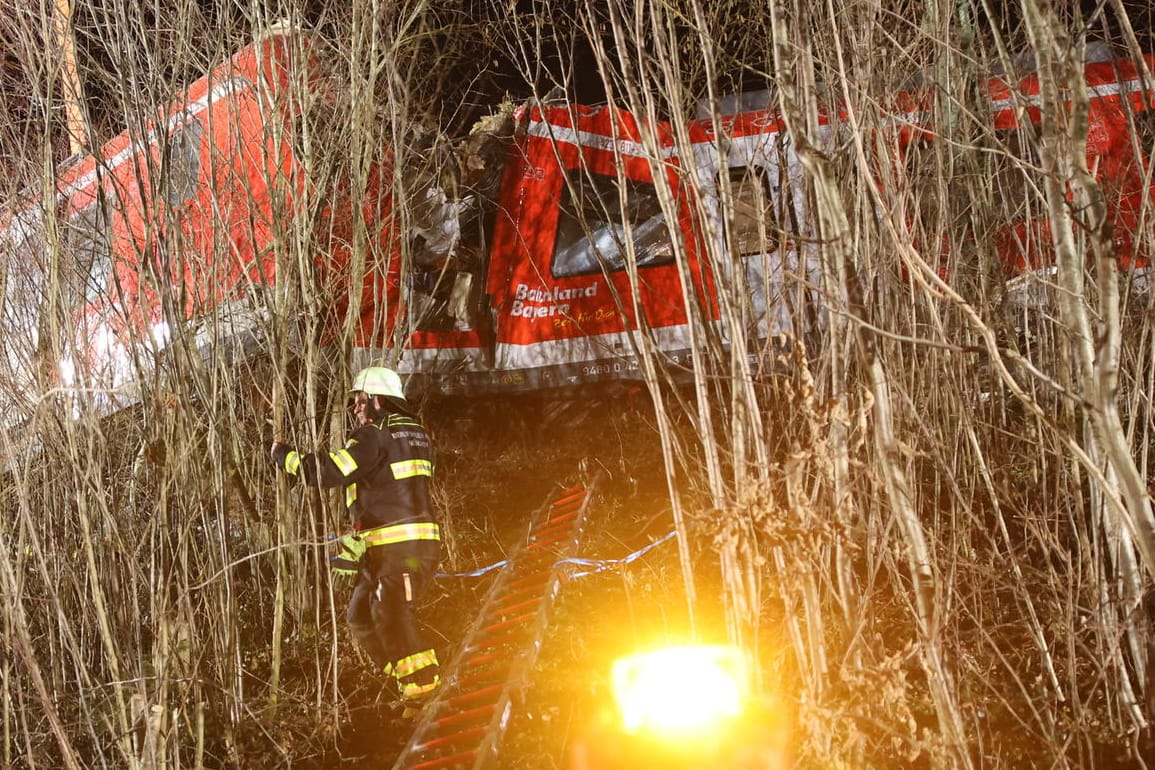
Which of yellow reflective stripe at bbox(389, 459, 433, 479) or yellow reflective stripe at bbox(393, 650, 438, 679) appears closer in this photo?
yellow reflective stripe at bbox(393, 650, 438, 679)

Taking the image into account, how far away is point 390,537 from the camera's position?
5879 mm

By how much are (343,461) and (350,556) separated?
76 centimetres

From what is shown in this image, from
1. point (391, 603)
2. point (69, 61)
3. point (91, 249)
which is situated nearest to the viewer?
point (69, 61)

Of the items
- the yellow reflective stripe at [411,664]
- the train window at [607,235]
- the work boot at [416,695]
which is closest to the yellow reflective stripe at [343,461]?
the yellow reflective stripe at [411,664]

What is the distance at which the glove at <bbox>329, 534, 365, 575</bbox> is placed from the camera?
5828mm

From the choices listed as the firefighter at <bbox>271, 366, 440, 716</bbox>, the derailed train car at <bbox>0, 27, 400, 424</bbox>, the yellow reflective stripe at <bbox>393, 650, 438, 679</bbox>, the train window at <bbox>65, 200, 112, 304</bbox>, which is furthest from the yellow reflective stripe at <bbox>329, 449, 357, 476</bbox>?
the train window at <bbox>65, 200, 112, 304</bbox>

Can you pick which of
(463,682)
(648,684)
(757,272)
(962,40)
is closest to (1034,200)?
(962,40)

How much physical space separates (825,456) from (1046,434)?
1980mm

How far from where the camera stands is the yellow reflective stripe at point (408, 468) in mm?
5862

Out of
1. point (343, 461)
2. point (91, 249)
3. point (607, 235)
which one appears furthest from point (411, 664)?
point (607, 235)

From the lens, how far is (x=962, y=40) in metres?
4.84

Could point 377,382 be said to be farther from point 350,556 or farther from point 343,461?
point 350,556

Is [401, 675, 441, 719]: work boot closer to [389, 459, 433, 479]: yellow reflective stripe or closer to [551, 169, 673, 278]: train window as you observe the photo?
[389, 459, 433, 479]: yellow reflective stripe

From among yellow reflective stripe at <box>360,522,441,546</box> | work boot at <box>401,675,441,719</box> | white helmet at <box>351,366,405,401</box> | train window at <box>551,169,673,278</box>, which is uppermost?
train window at <box>551,169,673,278</box>
